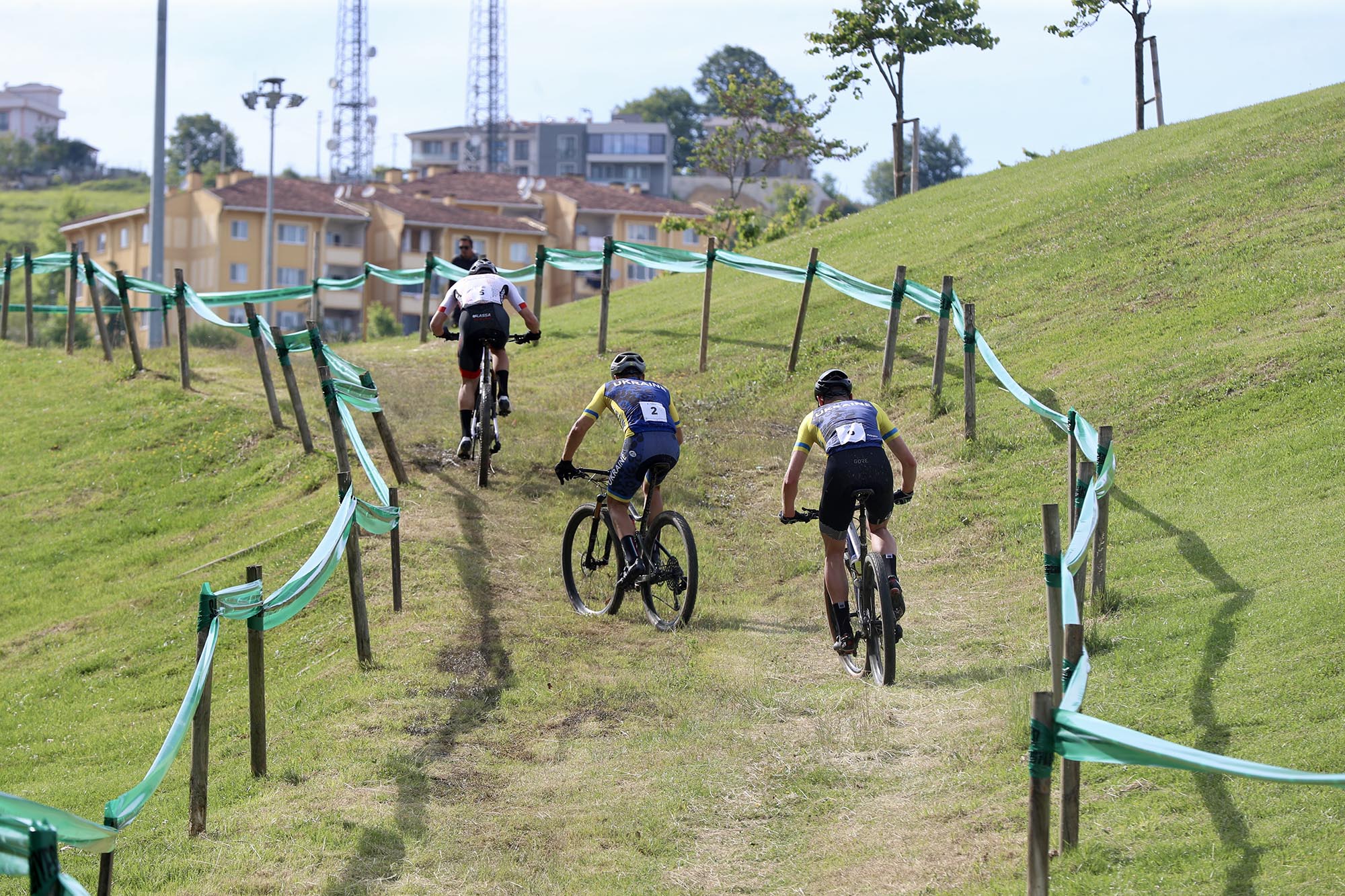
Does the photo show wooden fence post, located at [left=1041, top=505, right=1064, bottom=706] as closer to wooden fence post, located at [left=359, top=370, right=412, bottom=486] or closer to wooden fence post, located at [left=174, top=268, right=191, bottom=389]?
wooden fence post, located at [left=359, top=370, right=412, bottom=486]

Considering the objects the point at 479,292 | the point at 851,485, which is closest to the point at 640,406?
the point at 851,485

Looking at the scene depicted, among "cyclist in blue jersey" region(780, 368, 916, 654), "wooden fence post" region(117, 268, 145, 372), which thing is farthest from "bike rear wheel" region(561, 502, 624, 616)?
"wooden fence post" region(117, 268, 145, 372)

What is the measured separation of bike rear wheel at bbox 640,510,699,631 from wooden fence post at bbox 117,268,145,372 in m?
12.4

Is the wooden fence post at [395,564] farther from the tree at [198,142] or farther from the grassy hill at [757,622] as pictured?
the tree at [198,142]

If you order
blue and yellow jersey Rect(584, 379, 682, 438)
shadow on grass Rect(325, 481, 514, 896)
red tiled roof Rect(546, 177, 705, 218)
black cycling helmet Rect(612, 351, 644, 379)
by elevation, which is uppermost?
red tiled roof Rect(546, 177, 705, 218)

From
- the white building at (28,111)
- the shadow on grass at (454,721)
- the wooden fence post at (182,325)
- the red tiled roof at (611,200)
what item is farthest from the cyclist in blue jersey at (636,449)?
the white building at (28,111)

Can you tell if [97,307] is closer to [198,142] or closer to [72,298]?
[72,298]

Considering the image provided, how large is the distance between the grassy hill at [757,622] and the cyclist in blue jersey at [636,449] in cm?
84

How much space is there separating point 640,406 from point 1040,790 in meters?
5.87

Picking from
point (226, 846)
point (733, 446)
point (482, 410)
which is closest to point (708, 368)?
point (733, 446)

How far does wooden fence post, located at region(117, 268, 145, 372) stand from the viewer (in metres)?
19.9

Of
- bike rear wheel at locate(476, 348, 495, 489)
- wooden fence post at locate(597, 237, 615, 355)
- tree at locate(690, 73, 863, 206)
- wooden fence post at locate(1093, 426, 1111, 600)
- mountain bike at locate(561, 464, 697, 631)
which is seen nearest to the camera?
wooden fence post at locate(1093, 426, 1111, 600)

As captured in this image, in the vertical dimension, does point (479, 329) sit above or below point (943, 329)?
below

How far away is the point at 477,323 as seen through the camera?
13.5 meters
